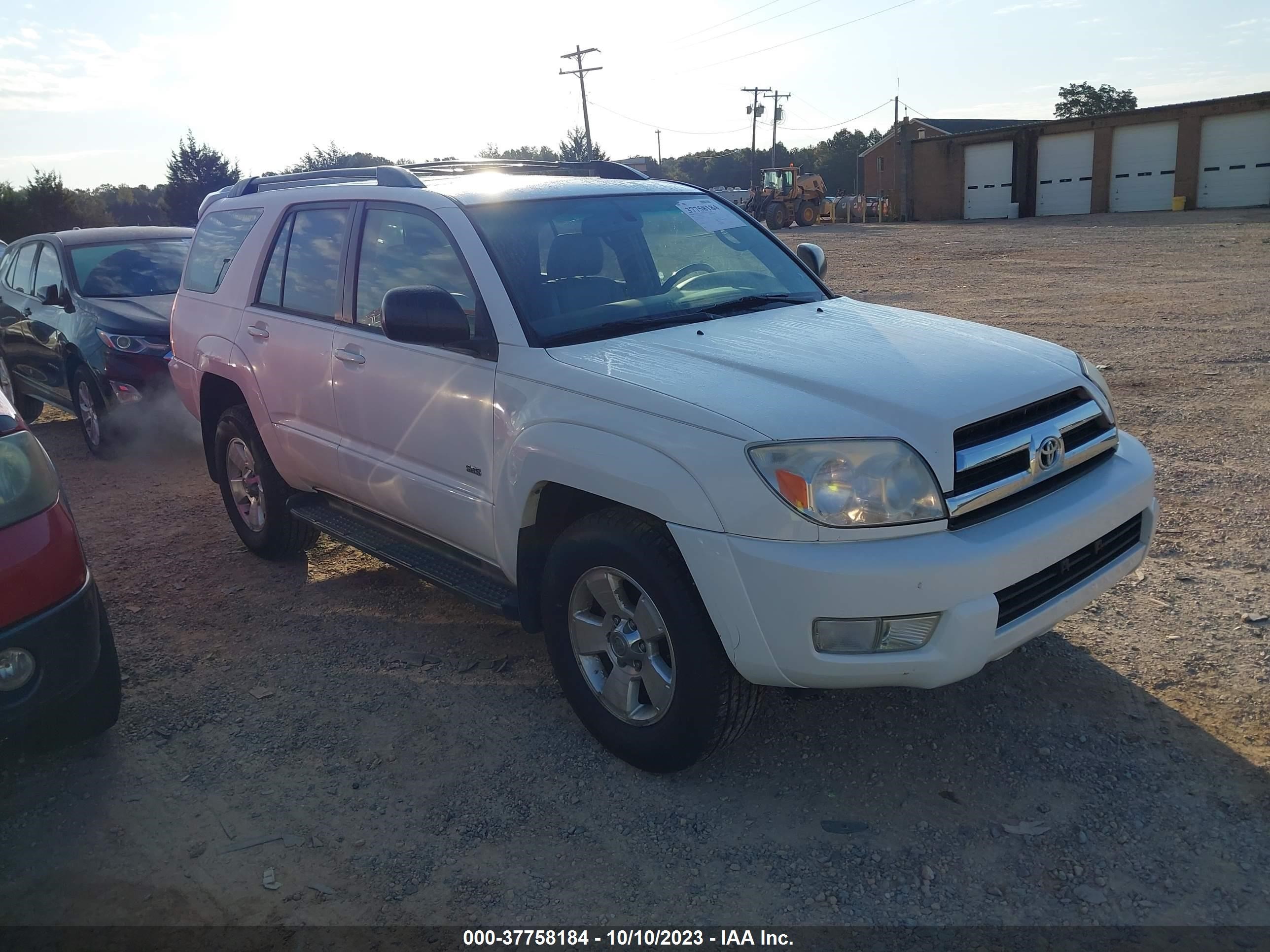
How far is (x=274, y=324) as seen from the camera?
4.78 meters

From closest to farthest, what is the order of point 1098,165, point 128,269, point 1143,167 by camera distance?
point 128,269
point 1143,167
point 1098,165

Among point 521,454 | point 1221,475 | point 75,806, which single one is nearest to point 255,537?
point 75,806

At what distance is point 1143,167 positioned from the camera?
37625 millimetres

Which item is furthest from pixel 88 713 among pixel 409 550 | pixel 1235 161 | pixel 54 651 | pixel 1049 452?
pixel 1235 161

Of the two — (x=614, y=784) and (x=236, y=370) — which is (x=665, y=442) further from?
(x=236, y=370)

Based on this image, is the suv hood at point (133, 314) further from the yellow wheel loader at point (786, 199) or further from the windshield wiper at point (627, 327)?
the yellow wheel loader at point (786, 199)

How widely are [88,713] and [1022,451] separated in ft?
11.0

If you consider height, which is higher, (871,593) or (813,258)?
(813,258)

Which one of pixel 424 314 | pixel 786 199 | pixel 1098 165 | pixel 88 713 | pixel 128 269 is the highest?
pixel 1098 165

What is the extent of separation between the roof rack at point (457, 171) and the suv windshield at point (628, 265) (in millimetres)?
537

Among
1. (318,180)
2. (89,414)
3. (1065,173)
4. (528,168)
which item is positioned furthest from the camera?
(1065,173)

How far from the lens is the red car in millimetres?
3045

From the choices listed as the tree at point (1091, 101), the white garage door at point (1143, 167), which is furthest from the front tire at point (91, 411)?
the tree at point (1091, 101)

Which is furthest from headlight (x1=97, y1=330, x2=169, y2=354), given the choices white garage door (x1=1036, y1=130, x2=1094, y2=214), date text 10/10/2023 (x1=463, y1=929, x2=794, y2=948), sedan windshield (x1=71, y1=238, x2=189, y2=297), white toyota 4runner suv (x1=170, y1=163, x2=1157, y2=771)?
white garage door (x1=1036, y1=130, x2=1094, y2=214)
